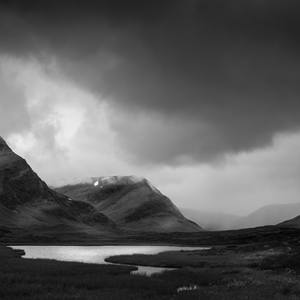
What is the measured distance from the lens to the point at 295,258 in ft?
191

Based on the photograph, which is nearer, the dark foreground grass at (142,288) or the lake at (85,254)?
the dark foreground grass at (142,288)

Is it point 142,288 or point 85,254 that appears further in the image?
point 85,254

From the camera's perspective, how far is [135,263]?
78188 mm

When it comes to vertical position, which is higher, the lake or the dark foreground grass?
the lake

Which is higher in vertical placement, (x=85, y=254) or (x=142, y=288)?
(x=85, y=254)

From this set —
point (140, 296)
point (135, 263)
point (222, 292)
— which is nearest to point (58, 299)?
point (140, 296)

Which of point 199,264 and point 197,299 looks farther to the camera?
point 199,264

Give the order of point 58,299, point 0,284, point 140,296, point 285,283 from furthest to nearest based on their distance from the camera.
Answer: point 285,283 < point 0,284 < point 140,296 < point 58,299

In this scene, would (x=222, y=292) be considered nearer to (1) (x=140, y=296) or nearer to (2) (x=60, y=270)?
(1) (x=140, y=296)

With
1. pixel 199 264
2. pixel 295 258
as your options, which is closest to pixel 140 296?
pixel 295 258

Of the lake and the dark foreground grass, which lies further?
A: the lake

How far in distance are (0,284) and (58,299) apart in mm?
8417

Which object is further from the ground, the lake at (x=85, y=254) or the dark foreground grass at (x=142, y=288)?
the lake at (x=85, y=254)

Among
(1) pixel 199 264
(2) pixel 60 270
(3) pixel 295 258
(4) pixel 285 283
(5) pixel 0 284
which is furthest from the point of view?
(1) pixel 199 264
